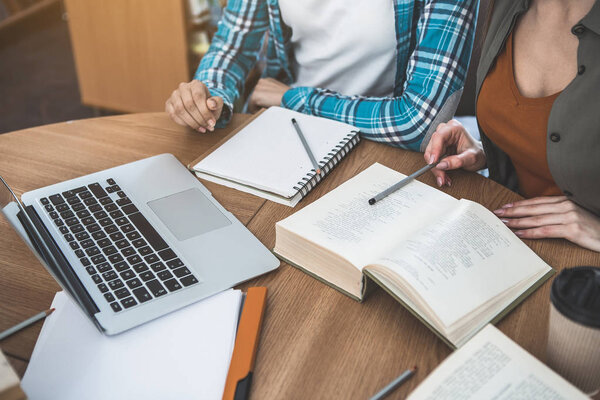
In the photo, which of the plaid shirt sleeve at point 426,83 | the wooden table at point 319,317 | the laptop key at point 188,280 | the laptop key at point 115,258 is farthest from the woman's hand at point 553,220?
the laptop key at point 115,258

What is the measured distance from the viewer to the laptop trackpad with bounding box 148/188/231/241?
819 mm

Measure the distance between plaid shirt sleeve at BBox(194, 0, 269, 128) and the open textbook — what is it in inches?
23.8

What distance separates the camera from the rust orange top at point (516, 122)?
3.18 feet

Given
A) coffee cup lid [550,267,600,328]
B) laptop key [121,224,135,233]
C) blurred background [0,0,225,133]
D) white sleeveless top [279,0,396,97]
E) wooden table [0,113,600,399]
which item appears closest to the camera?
coffee cup lid [550,267,600,328]

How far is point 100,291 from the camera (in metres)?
0.70

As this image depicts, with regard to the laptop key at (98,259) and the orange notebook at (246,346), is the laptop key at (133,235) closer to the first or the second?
the laptop key at (98,259)

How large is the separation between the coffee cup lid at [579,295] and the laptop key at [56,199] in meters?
0.75

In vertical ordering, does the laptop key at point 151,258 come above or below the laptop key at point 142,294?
below

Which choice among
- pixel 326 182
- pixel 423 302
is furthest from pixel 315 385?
pixel 326 182

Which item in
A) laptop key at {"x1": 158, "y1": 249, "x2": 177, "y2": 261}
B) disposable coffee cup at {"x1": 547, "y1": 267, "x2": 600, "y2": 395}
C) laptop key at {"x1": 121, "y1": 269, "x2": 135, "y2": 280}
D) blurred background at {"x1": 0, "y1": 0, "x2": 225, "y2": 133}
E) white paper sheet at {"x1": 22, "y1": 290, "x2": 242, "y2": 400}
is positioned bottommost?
blurred background at {"x1": 0, "y1": 0, "x2": 225, "y2": 133}

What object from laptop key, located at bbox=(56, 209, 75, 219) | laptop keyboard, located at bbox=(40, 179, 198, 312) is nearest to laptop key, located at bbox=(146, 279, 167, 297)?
laptop keyboard, located at bbox=(40, 179, 198, 312)

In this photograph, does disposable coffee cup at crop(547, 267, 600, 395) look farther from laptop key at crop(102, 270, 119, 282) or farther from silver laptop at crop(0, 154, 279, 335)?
laptop key at crop(102, 270, 119, 282)

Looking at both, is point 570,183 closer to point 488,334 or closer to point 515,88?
point 515,88

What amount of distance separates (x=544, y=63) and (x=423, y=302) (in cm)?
64
